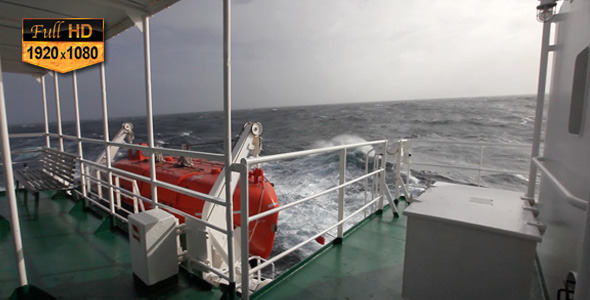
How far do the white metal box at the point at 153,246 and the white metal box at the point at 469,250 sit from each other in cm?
164

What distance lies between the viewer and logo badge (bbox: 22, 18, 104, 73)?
9.77 feet

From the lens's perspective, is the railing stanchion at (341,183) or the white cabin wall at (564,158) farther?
the railing stanchion at (341,183)

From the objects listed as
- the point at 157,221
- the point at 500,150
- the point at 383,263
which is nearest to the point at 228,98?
the point at 157,221

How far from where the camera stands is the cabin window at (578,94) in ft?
4.76

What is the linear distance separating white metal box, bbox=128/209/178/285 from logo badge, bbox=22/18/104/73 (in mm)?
2275

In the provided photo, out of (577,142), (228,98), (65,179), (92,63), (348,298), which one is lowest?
(348,298)

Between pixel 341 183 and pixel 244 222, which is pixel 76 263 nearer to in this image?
pixel 244 222

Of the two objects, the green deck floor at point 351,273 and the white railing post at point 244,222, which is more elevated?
the white railing post at point 244,222

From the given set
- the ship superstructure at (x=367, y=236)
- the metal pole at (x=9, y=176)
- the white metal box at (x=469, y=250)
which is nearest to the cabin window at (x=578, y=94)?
the ship superstructure at (x=367, y=236)

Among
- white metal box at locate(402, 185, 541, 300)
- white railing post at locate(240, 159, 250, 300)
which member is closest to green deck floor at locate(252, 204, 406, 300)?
white railing post at locate(240, 159, 250, 300)

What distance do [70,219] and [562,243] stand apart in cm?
477

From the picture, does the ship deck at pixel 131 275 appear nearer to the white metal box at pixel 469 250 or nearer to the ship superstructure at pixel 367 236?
the ship superstructure at pixel 367 236

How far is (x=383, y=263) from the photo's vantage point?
2.32m

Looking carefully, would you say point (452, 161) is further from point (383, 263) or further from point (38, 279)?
point (38, 279)
